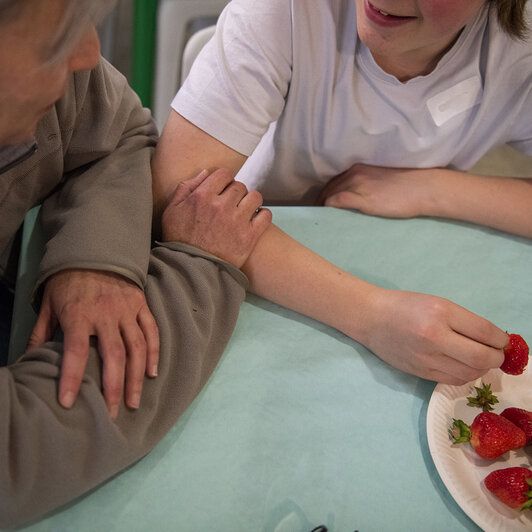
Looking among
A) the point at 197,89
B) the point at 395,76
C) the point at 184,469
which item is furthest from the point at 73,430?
the point at 395,76

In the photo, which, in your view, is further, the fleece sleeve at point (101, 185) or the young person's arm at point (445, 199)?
the young person's arm at point (445, 199)

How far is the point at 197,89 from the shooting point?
930 millimetres

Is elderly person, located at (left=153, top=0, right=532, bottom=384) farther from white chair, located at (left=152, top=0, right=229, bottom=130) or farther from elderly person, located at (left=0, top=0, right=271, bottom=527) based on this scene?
white chair, located at (left=152, top=0, right=229, bottom=130)

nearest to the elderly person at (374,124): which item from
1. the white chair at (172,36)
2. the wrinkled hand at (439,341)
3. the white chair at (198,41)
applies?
the wrinkled hand at (439,341)

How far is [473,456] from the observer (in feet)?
2.41

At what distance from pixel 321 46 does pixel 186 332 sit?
21.0 inches

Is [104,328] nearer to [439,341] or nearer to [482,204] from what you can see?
[439,341]

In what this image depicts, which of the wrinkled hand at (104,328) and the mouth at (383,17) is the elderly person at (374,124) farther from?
the wrinkled hand at (104,328)

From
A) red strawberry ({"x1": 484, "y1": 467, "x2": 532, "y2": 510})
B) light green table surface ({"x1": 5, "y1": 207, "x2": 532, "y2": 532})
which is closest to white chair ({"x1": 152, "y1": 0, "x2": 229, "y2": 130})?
light green table surface ({"x1": 5, "y1": 207, "x2": 532, "y2": 532})

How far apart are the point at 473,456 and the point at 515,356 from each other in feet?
0.50

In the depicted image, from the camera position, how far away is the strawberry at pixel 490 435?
2.32 feet

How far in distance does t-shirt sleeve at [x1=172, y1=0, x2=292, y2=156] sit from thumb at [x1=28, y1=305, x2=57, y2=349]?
0.38 metres

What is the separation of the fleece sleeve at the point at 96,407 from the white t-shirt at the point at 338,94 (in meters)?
0.29

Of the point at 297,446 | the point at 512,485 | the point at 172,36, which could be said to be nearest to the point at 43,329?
the point at 297,446
